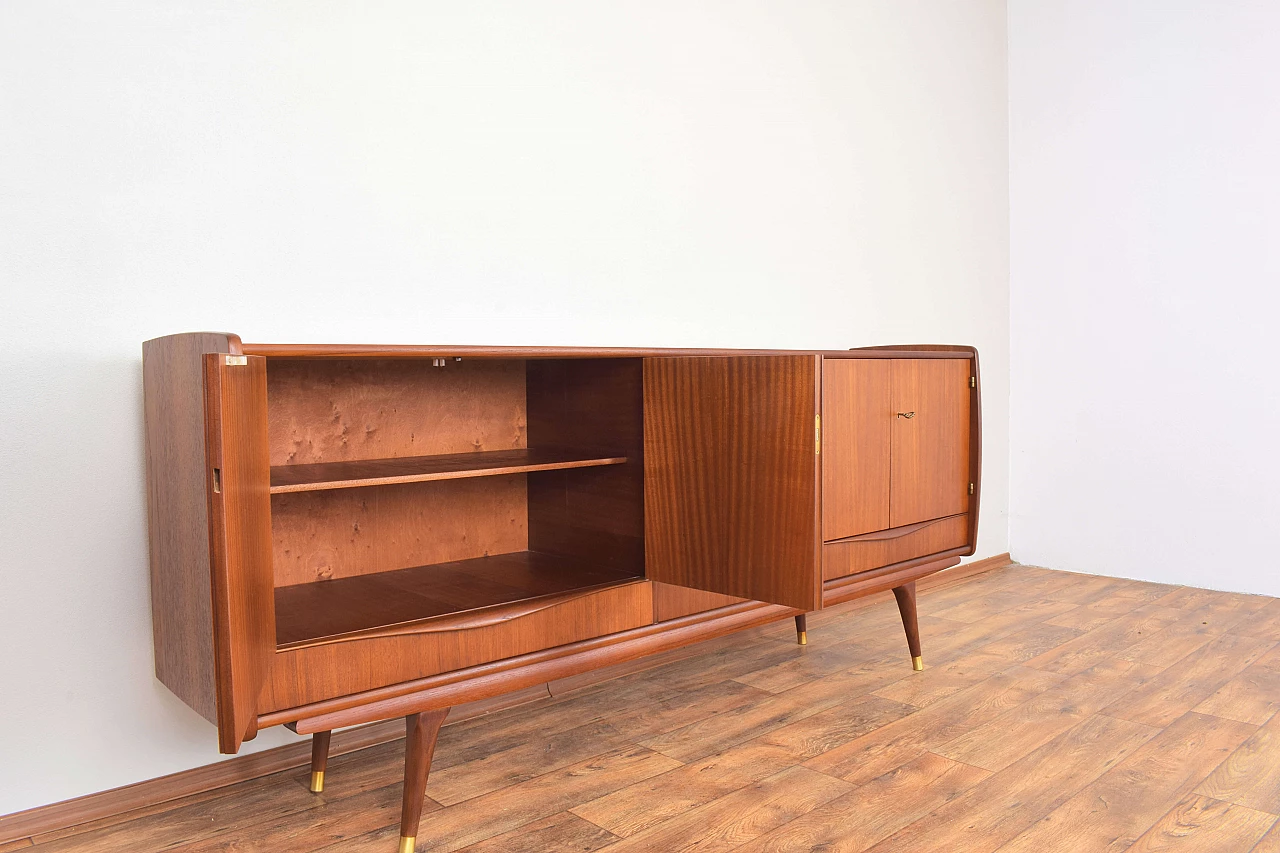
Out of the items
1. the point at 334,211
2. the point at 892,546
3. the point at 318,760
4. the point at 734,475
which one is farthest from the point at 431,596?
the point at 892,546

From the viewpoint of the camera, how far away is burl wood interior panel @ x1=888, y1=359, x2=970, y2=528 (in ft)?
6.71

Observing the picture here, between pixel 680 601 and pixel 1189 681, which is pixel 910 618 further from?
pixel 680 601

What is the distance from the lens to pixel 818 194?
9.51 feet

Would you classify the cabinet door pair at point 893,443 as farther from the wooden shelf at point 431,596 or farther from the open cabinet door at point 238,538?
the open cabinet door at point 238,538

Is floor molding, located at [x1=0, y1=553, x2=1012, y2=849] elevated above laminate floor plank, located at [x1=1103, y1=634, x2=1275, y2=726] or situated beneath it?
elevated above

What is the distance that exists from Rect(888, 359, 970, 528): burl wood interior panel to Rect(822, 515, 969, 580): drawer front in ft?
0.08

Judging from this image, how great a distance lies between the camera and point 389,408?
74.7 inches

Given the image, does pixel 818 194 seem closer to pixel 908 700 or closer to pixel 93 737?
pixel 908 700

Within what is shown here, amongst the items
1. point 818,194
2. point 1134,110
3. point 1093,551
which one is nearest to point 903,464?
point 818,194

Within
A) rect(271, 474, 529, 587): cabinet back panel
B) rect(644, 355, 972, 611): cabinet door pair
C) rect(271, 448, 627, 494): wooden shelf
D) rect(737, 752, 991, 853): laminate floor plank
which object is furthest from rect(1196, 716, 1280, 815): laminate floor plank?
rect(271, 474, 529, 587): cabinet back panel

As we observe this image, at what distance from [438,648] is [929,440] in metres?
1.26

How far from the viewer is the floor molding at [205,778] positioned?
1497 millimetres

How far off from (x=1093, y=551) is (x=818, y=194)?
1.79 metres

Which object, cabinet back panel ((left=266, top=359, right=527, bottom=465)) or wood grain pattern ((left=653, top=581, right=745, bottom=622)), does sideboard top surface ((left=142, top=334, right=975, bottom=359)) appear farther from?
wood grain pattern ((left=653, top=581, right=745, bottom=622))
